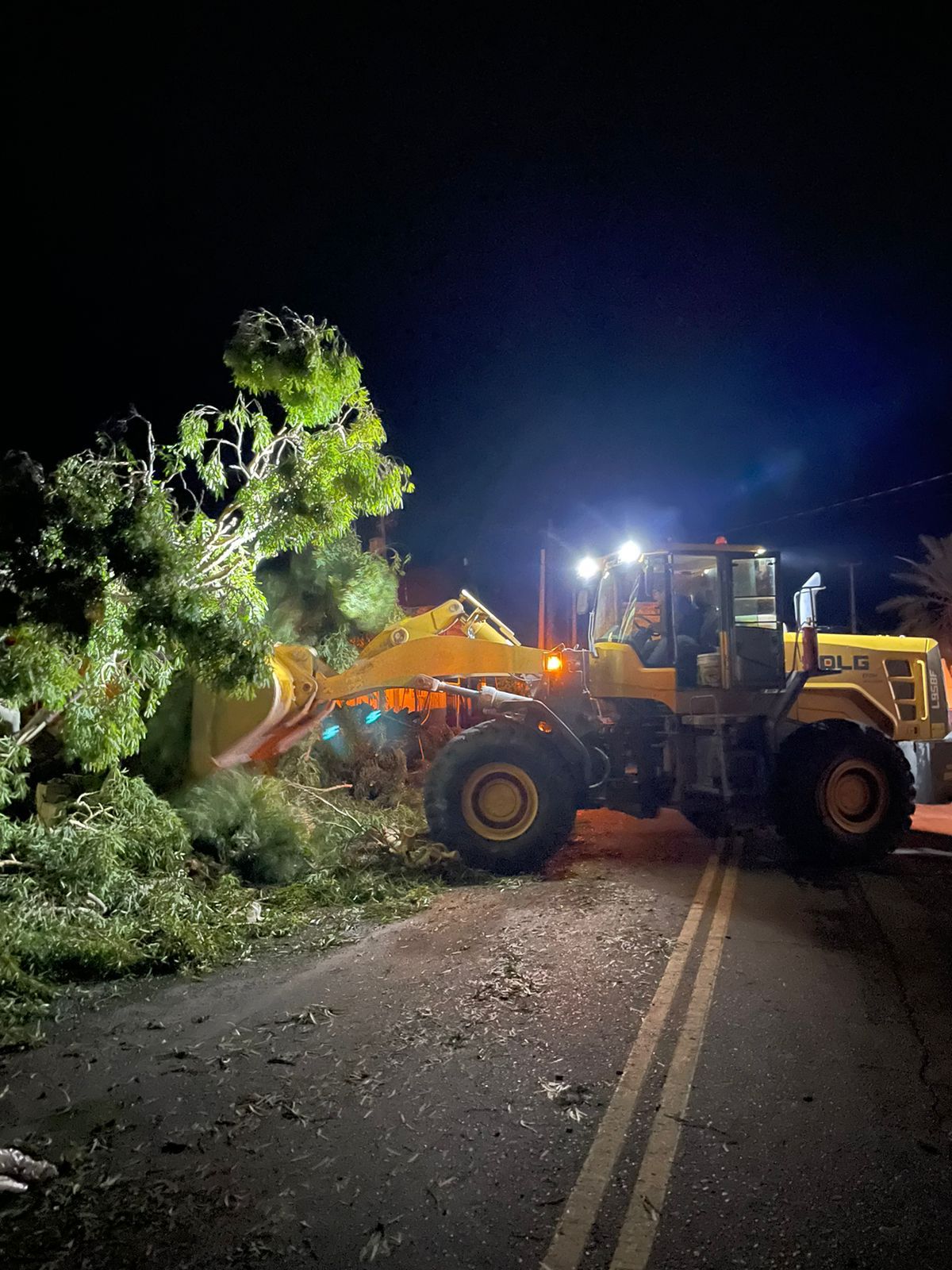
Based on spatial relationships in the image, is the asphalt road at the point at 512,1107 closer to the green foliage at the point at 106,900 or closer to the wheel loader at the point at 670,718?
the green foliage at the point at 106,900

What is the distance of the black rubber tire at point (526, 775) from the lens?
8.46 metres

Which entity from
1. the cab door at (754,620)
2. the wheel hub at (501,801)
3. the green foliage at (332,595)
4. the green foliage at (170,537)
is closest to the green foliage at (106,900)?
the green foliage at (170,537)

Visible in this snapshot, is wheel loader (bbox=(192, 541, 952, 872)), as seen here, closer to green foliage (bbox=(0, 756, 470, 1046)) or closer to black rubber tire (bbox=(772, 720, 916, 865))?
black rubber tire (bbox=(772, 720, 916, 865))

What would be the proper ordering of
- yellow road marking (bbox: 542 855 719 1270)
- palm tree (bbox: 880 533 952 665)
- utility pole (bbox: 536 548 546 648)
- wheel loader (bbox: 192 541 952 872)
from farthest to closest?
palm tree (bbox: 880 533 952 665), utility pole (bbox: 536 548 546 648), wheel loader (bbox: 192 541 952 872), yellow road marking (bbox: 542 855 719 1270)

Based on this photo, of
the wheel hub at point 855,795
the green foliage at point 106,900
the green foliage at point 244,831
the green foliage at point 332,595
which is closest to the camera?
the green foliage at point 106,900

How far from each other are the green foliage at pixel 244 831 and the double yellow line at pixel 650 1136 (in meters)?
3.55

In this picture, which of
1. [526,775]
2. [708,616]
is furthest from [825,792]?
[526,775]

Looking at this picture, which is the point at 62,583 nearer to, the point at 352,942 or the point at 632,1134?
the point at 352,942

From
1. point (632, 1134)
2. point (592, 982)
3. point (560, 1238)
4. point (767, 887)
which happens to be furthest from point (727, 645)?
point (560, 1238)

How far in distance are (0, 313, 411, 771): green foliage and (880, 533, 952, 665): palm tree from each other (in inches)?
1119

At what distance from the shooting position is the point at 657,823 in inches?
454

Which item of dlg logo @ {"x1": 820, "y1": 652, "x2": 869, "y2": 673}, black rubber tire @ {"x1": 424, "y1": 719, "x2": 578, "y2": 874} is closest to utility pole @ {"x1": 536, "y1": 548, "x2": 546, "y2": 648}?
dlg logo @ {"x1": 820, "y1": 652, "x2": 869, "y2": 673}

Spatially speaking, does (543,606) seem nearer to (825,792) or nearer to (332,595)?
(332,595)

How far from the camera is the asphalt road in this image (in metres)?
2.96
